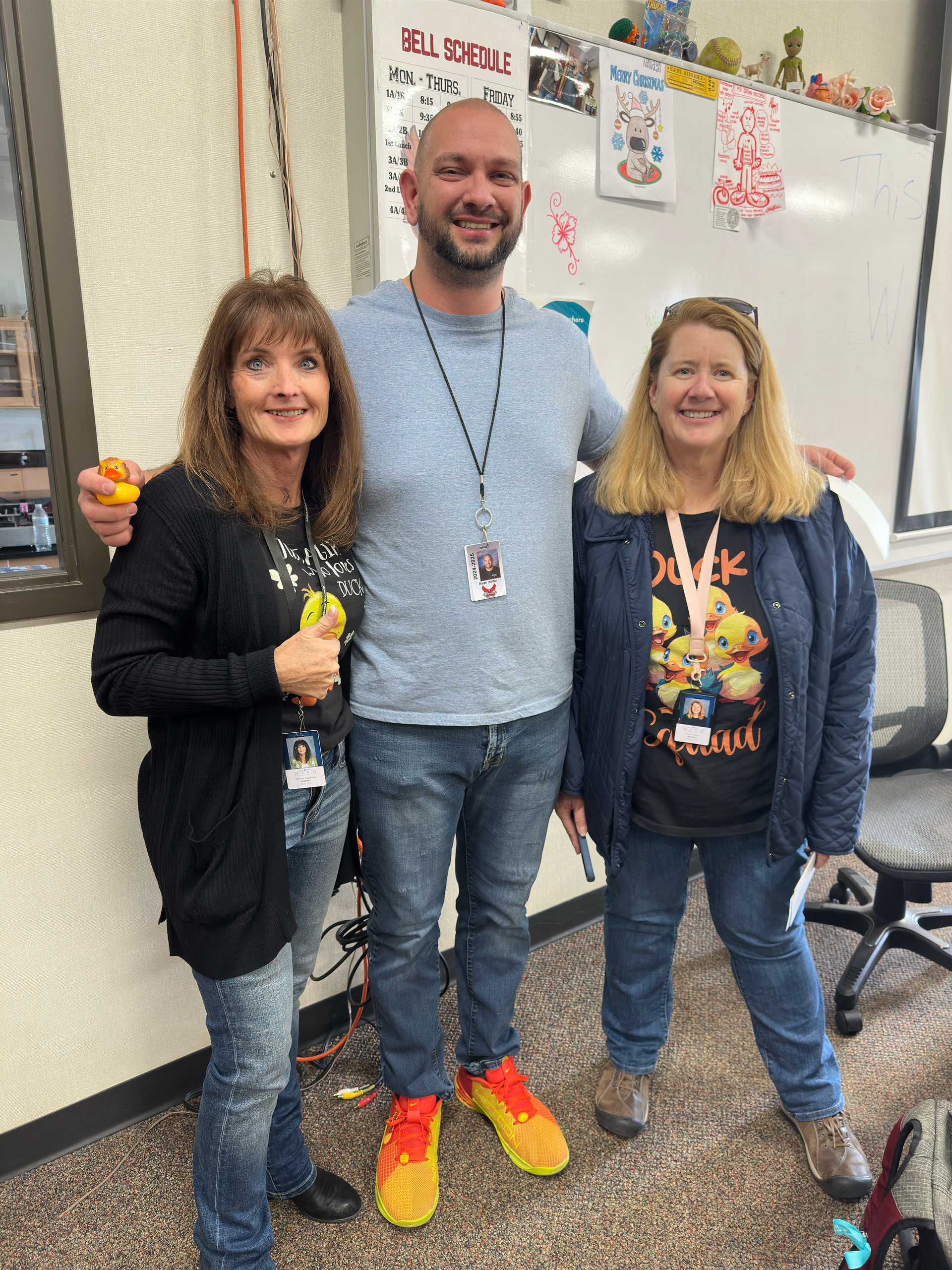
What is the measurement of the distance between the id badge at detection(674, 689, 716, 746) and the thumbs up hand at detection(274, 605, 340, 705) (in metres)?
0.61

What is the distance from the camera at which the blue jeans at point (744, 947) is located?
1.46 meters

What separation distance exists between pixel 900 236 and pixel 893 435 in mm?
635

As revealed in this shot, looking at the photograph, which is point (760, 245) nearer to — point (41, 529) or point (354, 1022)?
point (41, 529)

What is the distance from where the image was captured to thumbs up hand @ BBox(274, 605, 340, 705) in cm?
105

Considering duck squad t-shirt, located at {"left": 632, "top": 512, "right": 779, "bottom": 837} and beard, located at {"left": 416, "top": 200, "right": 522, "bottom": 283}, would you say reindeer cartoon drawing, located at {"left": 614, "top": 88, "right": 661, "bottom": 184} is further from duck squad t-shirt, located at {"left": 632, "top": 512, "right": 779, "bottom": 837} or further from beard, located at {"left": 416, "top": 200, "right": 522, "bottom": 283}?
duck squad t-shirt, located at {"left": 632, "top": 512, "right": 779, "bottom": 837}

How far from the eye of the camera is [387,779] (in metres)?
1.35

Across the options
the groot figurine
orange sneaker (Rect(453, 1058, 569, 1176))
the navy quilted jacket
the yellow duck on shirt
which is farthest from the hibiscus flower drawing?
orange sneaker (Rect(453, 1058, 569, 1176))

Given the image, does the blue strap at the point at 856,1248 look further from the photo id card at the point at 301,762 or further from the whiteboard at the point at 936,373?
the whiteboard at the point at 936,373

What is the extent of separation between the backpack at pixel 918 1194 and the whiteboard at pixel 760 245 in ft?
5.51

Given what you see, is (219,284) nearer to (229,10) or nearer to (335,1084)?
(229,10)

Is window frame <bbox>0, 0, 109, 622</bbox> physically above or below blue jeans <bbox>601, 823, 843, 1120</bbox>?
above

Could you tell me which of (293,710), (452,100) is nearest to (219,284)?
(452,100)

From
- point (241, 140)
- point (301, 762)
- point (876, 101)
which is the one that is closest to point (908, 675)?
point (876, 101)

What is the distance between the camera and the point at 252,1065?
113cm
